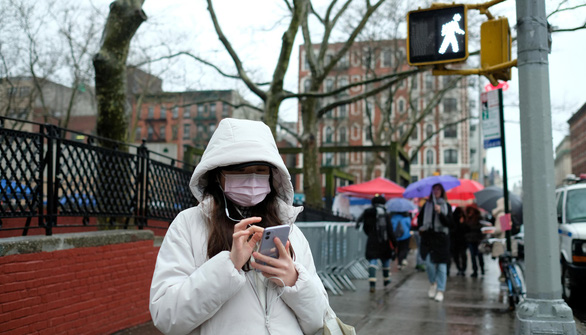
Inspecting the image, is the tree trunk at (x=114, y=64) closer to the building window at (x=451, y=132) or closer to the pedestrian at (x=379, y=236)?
the pedestrian at (x=379, y=236)

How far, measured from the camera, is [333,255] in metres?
11.7

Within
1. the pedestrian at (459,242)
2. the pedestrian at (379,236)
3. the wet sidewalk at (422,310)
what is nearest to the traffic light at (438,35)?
the wet sidewalk at (422,310)

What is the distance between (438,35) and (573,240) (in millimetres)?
5002

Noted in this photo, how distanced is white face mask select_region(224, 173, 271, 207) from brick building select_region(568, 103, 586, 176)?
332 ft

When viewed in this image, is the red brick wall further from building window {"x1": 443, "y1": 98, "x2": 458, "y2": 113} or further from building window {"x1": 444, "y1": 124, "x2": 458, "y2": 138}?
building window {"x1": 444, "y1": 124, "x2": 458, "y2": 138}

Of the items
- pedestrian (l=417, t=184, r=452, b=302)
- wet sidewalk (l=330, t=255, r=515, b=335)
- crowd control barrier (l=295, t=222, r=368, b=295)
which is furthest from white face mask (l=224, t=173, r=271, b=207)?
pedestrian (l=417, t=184, r=452, b=302)

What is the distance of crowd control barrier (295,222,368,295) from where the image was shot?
10594mm

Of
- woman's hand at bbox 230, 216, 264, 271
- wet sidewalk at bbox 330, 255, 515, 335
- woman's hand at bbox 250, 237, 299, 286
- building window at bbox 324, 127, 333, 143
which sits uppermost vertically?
building window at bbox 324, 127, 333, 143

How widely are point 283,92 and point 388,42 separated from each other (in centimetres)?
1854

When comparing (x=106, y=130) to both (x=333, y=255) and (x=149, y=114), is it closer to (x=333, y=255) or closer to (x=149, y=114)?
(x=333, y=255)

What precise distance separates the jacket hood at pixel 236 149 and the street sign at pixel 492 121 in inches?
335

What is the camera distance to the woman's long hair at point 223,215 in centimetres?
235

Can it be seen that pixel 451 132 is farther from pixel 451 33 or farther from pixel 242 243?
pixel 242 243

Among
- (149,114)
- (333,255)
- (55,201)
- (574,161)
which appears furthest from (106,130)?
(574,161)
